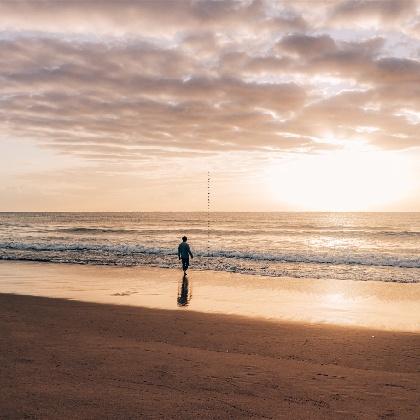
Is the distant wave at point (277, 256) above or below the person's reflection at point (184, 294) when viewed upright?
above

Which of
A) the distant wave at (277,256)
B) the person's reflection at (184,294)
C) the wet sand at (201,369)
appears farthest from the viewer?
the distant wave at (277,256)

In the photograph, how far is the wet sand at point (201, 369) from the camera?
552 centimetres

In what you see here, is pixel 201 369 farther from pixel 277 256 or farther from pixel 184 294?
pixel 277 256

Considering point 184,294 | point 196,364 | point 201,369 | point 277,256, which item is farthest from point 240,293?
point 277,256

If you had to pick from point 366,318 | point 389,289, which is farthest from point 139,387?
point 389,289

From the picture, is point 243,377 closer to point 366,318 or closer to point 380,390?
point 380,390

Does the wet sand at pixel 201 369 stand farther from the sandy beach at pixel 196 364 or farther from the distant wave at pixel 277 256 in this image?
the distant wave at pixel 277 256

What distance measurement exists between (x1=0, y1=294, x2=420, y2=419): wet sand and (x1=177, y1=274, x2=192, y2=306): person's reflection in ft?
8.75

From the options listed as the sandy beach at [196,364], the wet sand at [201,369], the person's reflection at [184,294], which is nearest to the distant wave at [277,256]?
the person's reflection at [184,294]

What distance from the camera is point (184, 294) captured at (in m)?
15.3

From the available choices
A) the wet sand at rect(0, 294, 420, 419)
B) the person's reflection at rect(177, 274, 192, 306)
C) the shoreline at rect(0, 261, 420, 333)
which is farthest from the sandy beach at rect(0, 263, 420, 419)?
the person's reflection at rect(177, 274, 192, 306)

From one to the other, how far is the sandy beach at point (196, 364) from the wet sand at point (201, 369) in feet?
0.06

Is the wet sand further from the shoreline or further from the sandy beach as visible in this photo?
the shoreline

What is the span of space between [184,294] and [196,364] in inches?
319
